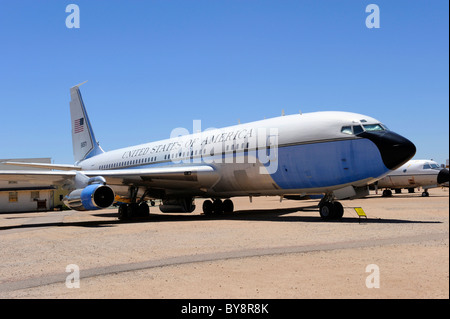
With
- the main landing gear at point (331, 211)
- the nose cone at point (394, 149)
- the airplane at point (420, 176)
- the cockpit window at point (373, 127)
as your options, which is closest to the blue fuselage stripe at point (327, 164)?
the nose cone at point (394, 149)

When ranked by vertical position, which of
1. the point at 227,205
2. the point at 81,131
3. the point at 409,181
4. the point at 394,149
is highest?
the point at 81,131

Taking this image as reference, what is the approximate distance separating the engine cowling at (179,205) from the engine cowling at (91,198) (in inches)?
316

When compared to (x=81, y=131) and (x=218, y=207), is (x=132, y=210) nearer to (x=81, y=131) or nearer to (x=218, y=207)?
(x=218, y=207)

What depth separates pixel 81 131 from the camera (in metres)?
37.0

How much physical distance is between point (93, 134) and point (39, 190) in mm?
19452

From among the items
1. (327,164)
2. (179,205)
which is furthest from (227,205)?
(327,164)

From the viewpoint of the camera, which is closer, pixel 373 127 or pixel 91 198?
pixel 373 127

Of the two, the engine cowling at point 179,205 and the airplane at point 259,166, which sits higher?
the airplane at point 259,166

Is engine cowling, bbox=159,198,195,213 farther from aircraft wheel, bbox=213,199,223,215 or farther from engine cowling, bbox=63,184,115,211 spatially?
engine cowling, bbox=63,184,115,211

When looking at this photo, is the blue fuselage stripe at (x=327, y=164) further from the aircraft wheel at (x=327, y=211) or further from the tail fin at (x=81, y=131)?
the tail fin at (x=81, y=131)

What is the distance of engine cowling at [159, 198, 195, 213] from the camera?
1091 inches

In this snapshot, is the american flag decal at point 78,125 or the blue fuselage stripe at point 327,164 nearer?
the blue fuselage stripe at point 327,164

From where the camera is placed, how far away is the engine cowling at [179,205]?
90.9 feet

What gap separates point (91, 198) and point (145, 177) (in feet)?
15.7
